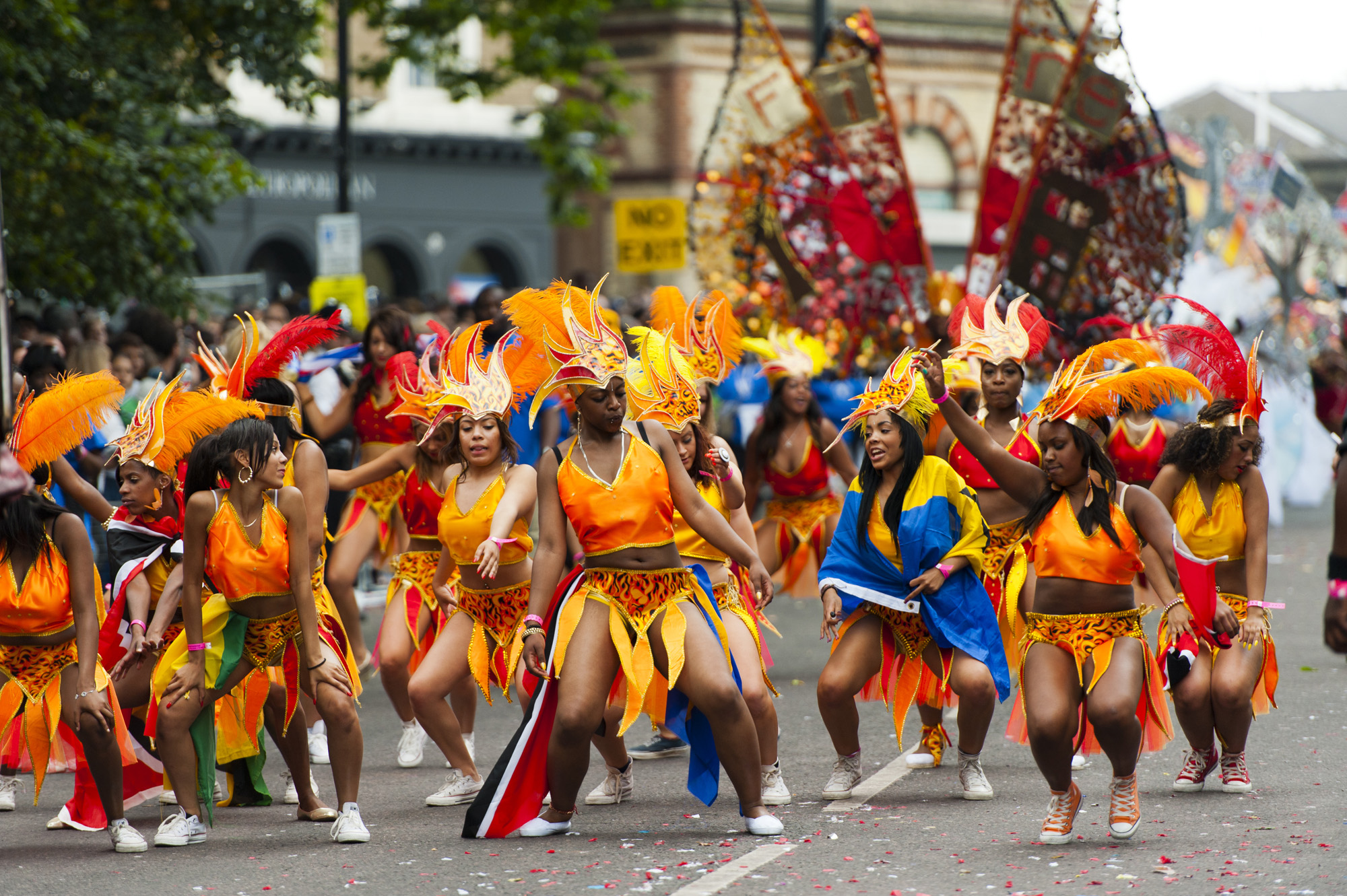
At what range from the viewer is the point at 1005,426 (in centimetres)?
848

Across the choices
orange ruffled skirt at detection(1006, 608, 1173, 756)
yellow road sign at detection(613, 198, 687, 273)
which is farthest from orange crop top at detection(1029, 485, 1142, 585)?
yellow road sign at detection(613, 198, 687, 273)

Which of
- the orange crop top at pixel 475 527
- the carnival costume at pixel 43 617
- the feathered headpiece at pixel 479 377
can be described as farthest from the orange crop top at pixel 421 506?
the carnival costume at pixel 43 617

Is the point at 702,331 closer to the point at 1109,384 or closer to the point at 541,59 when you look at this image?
the point at 1109,384

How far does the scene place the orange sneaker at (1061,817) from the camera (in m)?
6.23

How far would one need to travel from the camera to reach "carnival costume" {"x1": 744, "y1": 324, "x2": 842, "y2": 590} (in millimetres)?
9906

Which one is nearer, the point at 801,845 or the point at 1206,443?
the point at 801,845

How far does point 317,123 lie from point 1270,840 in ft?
87.6

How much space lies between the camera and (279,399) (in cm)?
771

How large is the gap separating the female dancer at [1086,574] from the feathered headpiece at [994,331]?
2.86ft

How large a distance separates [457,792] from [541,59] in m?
16.7

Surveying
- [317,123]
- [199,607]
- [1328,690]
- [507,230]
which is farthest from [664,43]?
[199,607]

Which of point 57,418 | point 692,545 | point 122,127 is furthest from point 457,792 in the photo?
point 122,127

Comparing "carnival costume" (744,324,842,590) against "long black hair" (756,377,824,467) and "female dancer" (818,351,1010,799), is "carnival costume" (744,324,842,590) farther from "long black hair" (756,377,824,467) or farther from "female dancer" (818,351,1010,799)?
"female dancer" (818,351,1010,799)

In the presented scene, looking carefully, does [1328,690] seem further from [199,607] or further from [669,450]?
[199,607]
